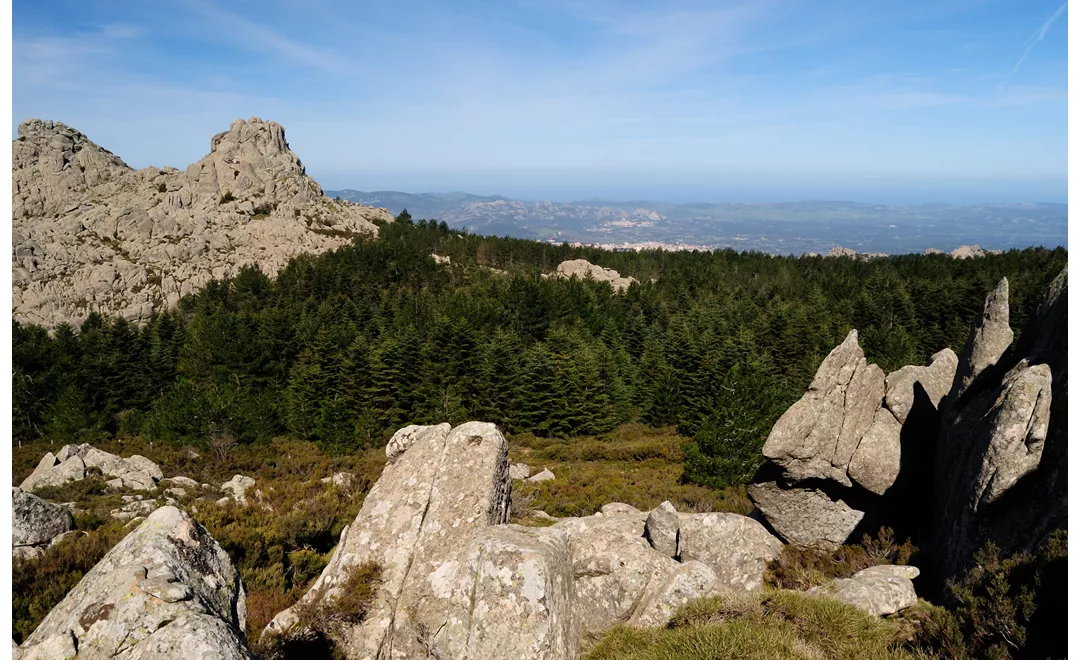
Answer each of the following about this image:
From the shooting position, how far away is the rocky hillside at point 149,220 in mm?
110188

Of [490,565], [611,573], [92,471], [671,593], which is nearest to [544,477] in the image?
[611,573]

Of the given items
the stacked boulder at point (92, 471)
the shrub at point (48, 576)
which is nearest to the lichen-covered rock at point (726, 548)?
the shrub at point (48, 576)

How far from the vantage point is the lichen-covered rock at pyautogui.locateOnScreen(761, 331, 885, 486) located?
579 inches

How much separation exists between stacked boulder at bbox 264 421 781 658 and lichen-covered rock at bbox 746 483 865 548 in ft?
6.47

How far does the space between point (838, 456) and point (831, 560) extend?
2.73 meters

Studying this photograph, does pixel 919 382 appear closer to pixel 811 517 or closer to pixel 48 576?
pixel 811 517

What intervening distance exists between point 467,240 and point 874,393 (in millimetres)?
122967

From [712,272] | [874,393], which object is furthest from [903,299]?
[874,393]

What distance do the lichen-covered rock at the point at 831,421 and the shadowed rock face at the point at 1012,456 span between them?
7.39ft

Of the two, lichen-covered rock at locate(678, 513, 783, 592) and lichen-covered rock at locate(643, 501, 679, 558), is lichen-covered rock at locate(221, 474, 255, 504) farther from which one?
lichen-covered rock at locate(678, 513, 783, 592)

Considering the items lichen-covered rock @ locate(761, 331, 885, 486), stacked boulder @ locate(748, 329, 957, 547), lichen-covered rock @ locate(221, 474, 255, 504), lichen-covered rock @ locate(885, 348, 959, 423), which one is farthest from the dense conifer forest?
lichen-covered rock @ locate(221, 474, 255, 504)

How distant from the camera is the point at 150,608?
5.07m

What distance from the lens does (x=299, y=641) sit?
27.2 feet

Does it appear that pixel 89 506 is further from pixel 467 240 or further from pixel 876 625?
pixel 467 240
